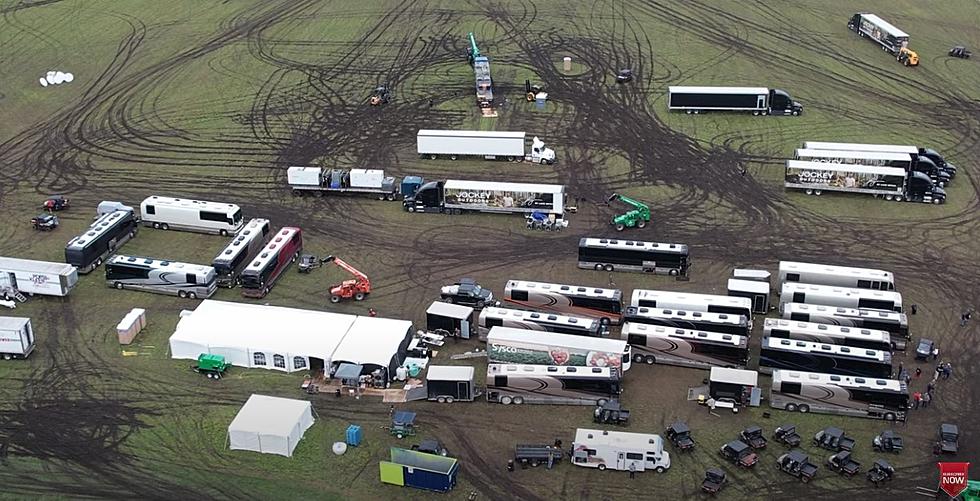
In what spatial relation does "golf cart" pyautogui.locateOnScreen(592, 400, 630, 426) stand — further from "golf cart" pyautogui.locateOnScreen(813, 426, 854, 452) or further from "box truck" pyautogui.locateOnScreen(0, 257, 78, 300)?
"box truck" pyautogui.locateOnScreen(0, 257, 78, 300)

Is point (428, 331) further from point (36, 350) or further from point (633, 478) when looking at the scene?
point (36, 350)

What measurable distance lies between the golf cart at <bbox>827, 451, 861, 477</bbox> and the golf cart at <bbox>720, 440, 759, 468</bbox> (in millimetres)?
3655

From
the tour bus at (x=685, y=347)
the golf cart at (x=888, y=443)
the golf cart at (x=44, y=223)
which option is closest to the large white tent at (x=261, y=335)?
the tour bus at (x=685, y=347)

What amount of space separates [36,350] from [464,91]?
2071 inches

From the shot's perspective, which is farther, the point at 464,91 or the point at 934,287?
the point at 464,91

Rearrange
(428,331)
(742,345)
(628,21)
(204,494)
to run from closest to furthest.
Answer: (204,494) → (742,345) → (428,331) → (628,21)

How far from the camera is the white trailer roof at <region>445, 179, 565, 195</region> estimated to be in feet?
263

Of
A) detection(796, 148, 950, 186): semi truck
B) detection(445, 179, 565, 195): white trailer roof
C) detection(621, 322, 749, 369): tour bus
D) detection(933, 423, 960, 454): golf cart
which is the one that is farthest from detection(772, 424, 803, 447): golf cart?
detection(796, 148, 950, 186): semi truck

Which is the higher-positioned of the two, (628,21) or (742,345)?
(628,21)

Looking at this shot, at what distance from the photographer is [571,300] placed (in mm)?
66438

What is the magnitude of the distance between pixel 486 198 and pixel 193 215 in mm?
21579

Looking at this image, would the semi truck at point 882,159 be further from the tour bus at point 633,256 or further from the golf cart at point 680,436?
the golf cart at point 680,436

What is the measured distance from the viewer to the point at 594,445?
174 feet

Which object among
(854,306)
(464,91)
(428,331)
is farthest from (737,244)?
(464,91)
